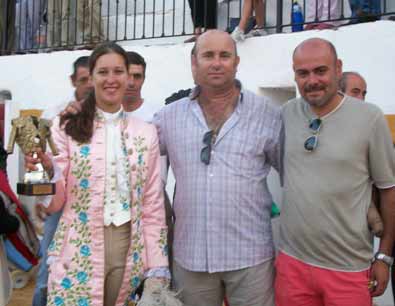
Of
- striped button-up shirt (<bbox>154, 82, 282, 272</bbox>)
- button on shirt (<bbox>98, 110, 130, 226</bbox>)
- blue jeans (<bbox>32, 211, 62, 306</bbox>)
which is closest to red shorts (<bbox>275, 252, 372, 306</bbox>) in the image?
striped button-up shirt (<bbox>154, 82, 282, 272</bbox>)

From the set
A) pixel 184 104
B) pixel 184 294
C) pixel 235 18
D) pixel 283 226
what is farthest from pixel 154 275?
pixel 235 18

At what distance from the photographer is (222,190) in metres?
2.78

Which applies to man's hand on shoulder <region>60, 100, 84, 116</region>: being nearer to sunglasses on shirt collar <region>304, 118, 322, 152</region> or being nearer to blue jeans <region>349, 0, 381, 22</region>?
sunglasses on shirt collar <region>304, 118, 322, 152</region>

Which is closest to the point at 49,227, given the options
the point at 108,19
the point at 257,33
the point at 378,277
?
the point at 378,277

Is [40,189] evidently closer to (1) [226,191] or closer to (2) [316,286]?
(1) [226,191]

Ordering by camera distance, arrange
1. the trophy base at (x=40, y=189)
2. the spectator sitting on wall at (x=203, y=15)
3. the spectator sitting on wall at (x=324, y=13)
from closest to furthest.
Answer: the trophy base at (x=40, y=189), the spectator sitting on wall at (x=324, y=13), the spectator sitting on wall at (x=203, y=15)

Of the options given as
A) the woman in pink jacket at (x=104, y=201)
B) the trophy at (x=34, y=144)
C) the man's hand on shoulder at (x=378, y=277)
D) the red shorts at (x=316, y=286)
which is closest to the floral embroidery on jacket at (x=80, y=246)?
the woman in pink jacket at (x=104, y=201)

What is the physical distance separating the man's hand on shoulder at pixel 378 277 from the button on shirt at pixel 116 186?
3.97 ft

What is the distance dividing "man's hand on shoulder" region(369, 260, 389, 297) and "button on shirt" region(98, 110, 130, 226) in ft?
3.97

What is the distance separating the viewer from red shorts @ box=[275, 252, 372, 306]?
2.64 meters

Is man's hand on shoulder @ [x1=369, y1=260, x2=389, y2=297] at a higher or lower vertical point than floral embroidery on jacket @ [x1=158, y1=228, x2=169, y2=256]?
lower

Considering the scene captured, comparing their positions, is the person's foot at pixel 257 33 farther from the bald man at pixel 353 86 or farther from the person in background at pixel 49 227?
the person in background at pixel 49 227

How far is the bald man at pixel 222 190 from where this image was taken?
2789 millimetres

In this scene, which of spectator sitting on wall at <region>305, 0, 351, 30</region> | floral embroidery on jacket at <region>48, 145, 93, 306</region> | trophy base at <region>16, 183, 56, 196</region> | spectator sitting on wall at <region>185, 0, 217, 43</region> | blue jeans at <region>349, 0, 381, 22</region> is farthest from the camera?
spectator sitting on wall at <region>185, 0, 217, 43</region>
